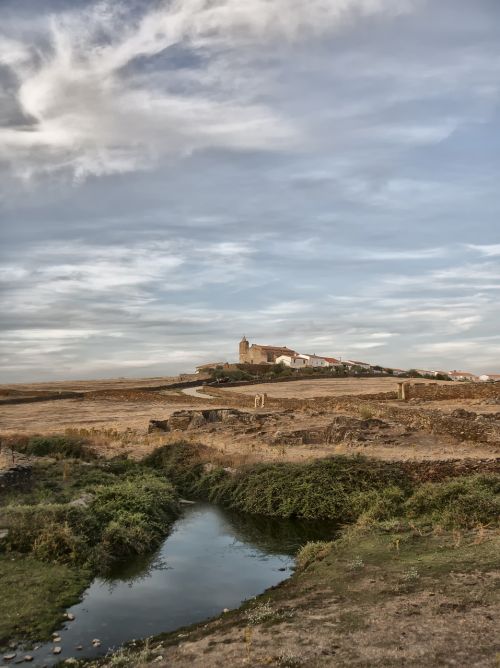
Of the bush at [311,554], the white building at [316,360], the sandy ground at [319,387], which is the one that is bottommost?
the bush at [311,554]

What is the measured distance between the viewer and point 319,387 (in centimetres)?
7769

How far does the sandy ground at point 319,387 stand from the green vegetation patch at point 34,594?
54.6 meters

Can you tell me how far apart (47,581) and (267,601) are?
495 cm

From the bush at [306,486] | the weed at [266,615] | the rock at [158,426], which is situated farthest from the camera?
the rock at [158,426]

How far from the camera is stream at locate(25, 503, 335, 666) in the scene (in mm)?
10992

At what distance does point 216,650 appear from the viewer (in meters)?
8.50

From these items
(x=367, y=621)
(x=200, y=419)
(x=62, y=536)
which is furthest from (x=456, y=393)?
(x=367, y=621)

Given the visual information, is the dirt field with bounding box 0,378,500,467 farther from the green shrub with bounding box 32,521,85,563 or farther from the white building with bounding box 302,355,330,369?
the white building with bounding box 302,355,330,369

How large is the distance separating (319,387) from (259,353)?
66.2 meters

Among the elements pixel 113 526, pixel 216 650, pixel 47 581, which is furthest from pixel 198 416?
pixel 216 650

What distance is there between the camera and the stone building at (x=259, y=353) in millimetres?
142750

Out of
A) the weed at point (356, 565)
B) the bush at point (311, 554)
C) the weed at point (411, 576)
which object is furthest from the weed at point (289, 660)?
the bush at point (311, 554)

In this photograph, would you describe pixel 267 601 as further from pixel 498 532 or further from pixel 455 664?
pixel 498 532

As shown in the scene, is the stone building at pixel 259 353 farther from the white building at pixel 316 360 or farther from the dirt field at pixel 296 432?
the dirt field at pixel 296 432
